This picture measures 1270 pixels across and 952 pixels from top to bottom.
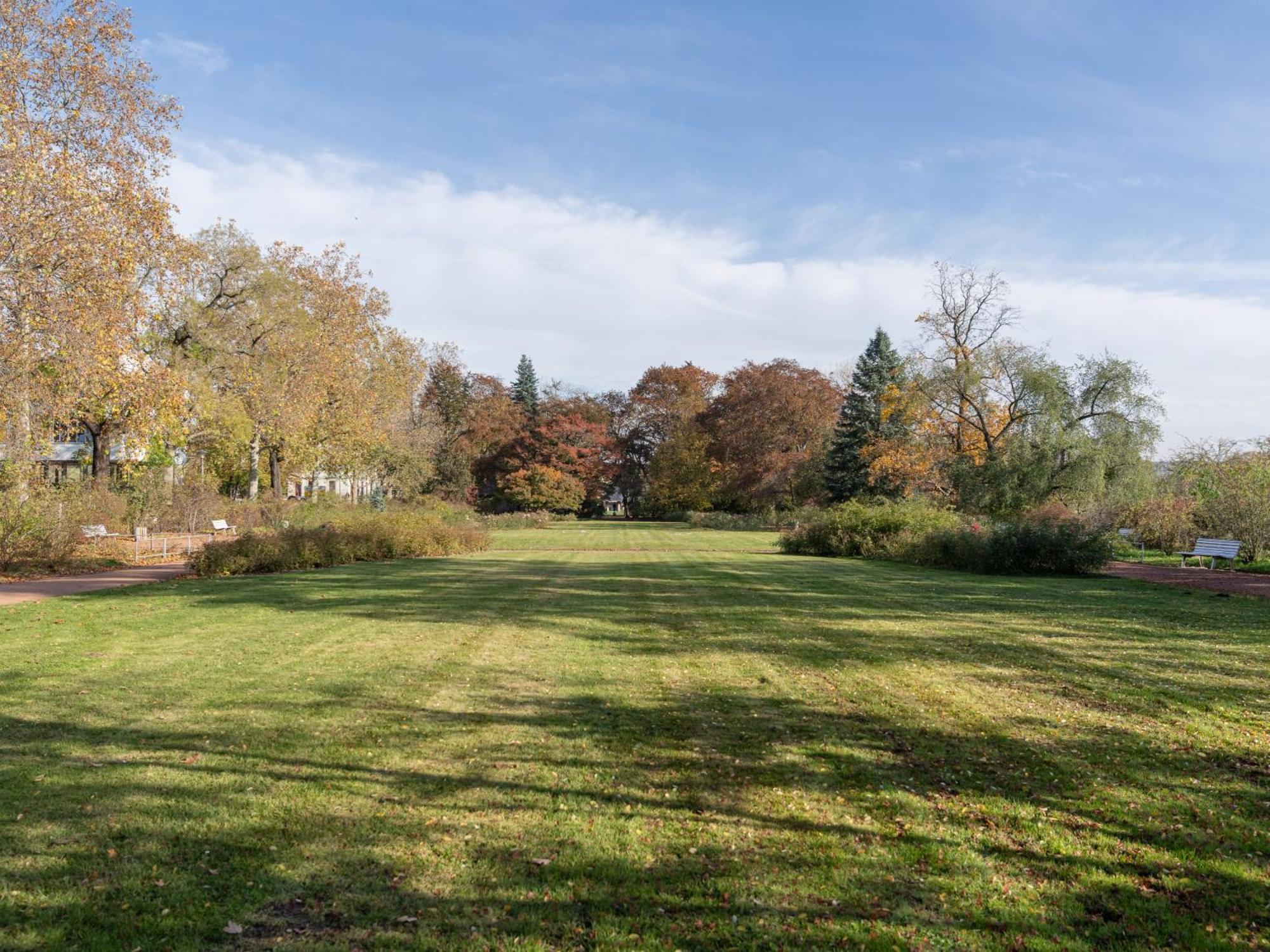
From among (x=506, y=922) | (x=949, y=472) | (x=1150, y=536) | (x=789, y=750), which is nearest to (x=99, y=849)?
(x=506, y=922)

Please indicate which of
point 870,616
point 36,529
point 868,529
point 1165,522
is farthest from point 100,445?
point 1165,522

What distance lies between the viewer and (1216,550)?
58.1ft

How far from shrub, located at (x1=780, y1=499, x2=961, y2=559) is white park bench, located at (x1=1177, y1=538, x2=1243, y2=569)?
5446 millimetres

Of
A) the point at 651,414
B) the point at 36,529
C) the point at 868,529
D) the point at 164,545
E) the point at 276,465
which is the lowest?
the point at 164,545

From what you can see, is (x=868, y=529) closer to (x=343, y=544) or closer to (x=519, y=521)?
(x=343, y=544)

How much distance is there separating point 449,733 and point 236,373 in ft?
89.7

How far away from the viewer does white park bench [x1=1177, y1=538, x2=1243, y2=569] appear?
17.5 metres

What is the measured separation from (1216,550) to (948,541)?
5953 millimetres

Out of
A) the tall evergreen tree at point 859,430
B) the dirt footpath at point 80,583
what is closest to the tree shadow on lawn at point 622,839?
the dirt footpath at point 80,583

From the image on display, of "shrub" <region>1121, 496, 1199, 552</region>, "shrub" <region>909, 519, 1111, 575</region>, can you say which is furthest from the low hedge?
"shrub" <region>1121, 496, 1199, 552</region>

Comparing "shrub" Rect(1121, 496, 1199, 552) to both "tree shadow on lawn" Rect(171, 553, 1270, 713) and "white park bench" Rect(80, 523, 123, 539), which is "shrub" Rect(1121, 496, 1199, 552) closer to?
"tree shadow on lawn" Rect(171, 553, 1270, 713)

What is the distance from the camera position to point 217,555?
47.8ft

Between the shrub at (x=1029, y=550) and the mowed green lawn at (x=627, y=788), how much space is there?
8.84 m

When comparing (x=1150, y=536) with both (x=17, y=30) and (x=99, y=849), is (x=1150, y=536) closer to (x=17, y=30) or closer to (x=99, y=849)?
(x=99, y=849)
